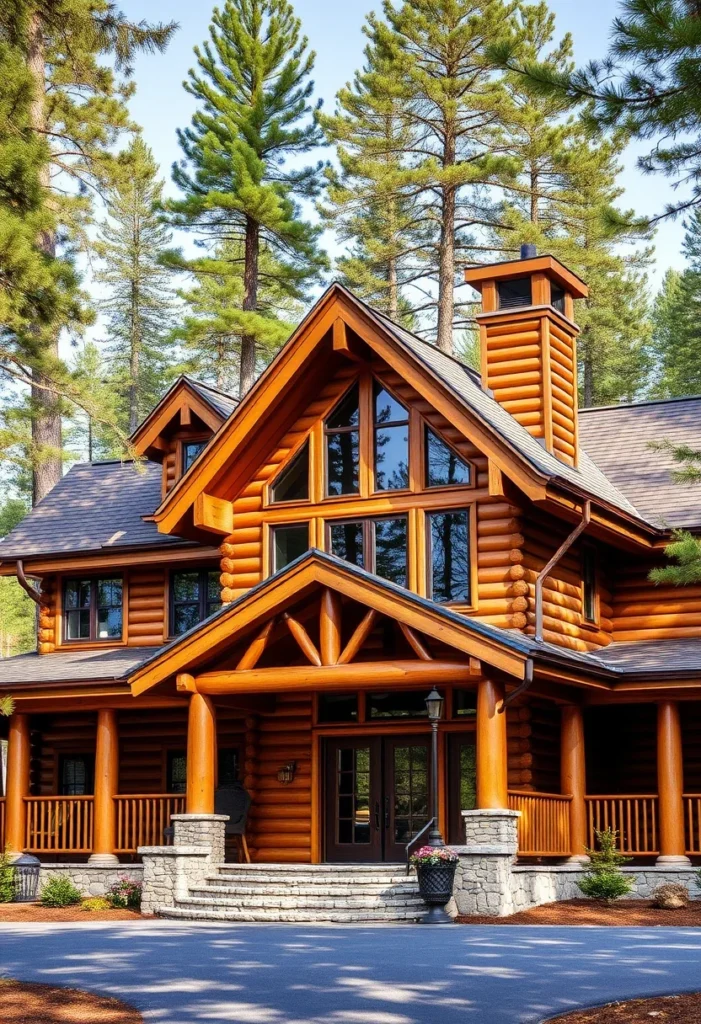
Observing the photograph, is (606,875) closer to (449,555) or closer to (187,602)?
(449,555)

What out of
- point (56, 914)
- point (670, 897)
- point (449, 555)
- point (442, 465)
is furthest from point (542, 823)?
point (56, 914)

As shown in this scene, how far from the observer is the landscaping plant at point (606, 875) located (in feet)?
62.8

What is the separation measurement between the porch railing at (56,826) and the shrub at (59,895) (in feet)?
4.52

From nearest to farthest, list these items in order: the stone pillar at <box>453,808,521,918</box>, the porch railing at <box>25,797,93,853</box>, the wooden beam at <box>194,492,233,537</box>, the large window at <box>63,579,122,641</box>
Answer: the stone pillar at <box>453,808,521,918</box> → the wooden beam at <box>194,492,233,537</box> → the porch railing at <box>25,797,93,853</box> → the large window at <box>63,579,122,641</box>

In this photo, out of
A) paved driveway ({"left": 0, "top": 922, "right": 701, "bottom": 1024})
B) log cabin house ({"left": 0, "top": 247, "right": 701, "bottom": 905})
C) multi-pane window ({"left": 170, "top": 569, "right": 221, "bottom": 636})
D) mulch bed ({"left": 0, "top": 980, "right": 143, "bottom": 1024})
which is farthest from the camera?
multi-pane window ({"left": 170, "top": 569, "right": 221, "bottom": 636})

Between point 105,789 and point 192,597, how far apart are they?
3897mm

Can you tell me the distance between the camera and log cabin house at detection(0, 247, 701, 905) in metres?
19.8

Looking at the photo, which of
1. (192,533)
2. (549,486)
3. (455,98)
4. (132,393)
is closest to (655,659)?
(549,486)

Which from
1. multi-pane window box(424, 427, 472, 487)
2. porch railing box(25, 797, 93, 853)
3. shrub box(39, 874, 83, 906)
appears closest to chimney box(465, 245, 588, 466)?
multi-pane window box(424, 427, 472, 487)

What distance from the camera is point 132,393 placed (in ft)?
185

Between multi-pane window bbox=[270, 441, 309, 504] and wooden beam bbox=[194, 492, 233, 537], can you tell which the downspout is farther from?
wooden beam bbox=[194, 492, 233, 537]

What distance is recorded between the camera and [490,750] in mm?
18438

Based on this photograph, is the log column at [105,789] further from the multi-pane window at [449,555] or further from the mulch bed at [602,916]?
the mulch bed at [602,916]

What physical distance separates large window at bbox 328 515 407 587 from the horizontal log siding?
2440 mm
